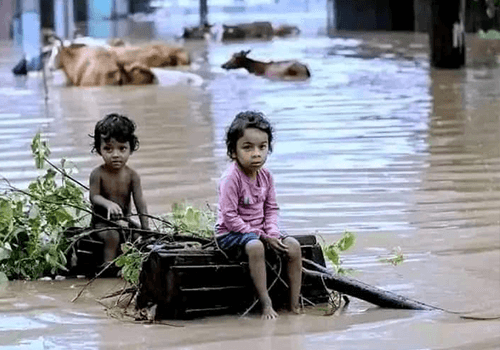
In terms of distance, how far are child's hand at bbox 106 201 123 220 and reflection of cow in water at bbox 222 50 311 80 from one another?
44.2ft

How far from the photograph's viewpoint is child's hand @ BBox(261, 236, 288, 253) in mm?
5398

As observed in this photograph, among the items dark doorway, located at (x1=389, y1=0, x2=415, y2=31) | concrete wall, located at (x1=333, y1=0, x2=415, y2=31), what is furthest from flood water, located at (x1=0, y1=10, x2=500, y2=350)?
concrete wall, located at (x1=333, y1=0, x2=415, y2=31)

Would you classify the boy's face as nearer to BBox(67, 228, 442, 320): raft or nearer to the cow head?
BBox(67, 228, 442, 320): raft

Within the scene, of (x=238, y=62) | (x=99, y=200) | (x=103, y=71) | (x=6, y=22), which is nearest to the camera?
(x=99, y=200)

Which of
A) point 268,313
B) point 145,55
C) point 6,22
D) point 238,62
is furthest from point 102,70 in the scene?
point 6,22

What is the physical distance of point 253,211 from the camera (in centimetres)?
550

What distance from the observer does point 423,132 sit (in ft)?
40.7

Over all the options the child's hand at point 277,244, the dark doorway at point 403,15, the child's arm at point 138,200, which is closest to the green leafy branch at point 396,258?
the child's hand at point 277,244

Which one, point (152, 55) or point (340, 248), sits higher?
point (152, 55)

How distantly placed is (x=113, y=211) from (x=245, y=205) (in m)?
0.89

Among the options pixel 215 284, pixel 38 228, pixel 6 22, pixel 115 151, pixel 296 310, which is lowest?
pixel 296 310

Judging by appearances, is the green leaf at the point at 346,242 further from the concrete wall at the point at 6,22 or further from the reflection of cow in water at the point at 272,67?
the concrete wall at the point at 6,22

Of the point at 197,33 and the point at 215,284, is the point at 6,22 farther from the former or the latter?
the point at 215,284

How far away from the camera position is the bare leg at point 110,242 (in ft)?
20.4
